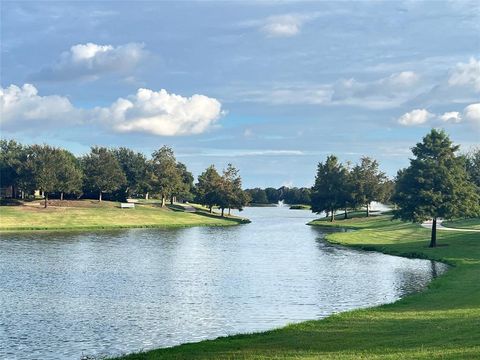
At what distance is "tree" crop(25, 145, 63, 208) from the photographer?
125 meters

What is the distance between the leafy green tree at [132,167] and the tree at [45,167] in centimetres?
3651

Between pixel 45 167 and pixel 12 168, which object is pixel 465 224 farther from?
pixel 12 168

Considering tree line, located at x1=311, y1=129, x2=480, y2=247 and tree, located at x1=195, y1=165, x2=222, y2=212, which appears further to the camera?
tree, located at x1=195, y1=165, x2=222, y2=212

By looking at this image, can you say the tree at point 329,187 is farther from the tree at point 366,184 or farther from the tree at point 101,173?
the tree at point 101,173

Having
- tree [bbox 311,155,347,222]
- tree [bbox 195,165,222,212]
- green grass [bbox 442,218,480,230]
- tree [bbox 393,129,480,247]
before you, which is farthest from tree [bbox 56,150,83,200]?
tree [bbox 393,129,480,247]

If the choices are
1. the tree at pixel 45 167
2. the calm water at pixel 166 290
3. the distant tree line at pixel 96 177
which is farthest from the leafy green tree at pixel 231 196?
the calm water at pixel 166 290

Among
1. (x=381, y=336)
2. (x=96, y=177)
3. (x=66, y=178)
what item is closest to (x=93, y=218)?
(x=66, y=178)

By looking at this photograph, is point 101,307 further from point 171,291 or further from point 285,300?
point 285,300

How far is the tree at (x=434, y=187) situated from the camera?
6719 cm

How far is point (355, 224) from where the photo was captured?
12394 centimetres

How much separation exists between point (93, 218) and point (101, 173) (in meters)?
36.0

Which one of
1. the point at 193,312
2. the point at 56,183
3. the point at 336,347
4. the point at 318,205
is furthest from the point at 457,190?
the point at 56,183

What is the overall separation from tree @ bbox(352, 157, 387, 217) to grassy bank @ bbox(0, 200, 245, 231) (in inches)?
1104

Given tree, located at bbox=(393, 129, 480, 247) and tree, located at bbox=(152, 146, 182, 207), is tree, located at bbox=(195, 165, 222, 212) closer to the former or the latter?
tree, located at bbox=(152, 146, 182, 207)
